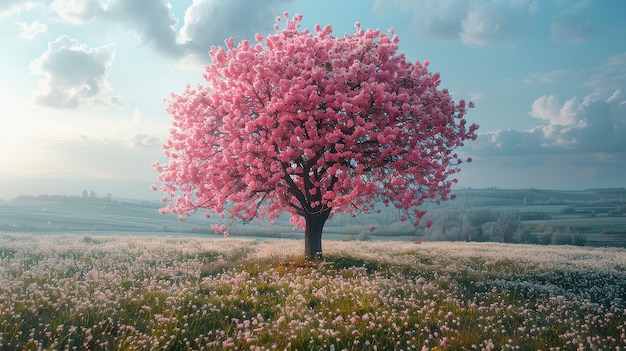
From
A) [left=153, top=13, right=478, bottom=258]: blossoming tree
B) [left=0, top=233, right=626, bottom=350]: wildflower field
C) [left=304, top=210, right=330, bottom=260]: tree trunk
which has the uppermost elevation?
[left=153, top=13, right=478, bottom=258]: blossoming tree

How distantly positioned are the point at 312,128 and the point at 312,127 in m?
0.04

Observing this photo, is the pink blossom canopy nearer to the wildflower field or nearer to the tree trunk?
the tree trunk

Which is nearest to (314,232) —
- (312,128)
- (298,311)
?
(312,128)

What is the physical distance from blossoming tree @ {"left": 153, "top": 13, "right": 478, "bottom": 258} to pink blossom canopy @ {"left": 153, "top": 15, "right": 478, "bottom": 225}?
0.05 m

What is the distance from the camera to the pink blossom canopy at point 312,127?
675 inches

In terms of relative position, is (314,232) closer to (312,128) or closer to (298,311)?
(312,128)

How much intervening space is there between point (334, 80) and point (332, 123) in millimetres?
1712

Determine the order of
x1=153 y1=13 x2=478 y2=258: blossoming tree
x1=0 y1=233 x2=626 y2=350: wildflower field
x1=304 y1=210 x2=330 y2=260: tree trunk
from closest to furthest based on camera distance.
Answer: x1=0 y1=233 x2=626 y2=350: wildflower field < x1=153 y1=13 x2=478 y2=258: blossoming tree < x1=304 y1=210 x2=330 y2=260: tree trunk

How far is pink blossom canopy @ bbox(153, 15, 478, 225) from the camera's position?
56.3 ft

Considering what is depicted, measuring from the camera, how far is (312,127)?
1717 cm

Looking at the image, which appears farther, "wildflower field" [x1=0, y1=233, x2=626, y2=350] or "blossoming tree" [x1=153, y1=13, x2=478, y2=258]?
"blossoming tree" [x1=153, y1=13, x2=478, y2=258]

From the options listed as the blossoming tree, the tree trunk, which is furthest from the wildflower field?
the blossoming tree

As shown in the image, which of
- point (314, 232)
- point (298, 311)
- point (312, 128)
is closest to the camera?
point (298, 311)

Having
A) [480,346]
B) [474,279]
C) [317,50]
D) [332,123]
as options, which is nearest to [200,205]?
[332,123]
